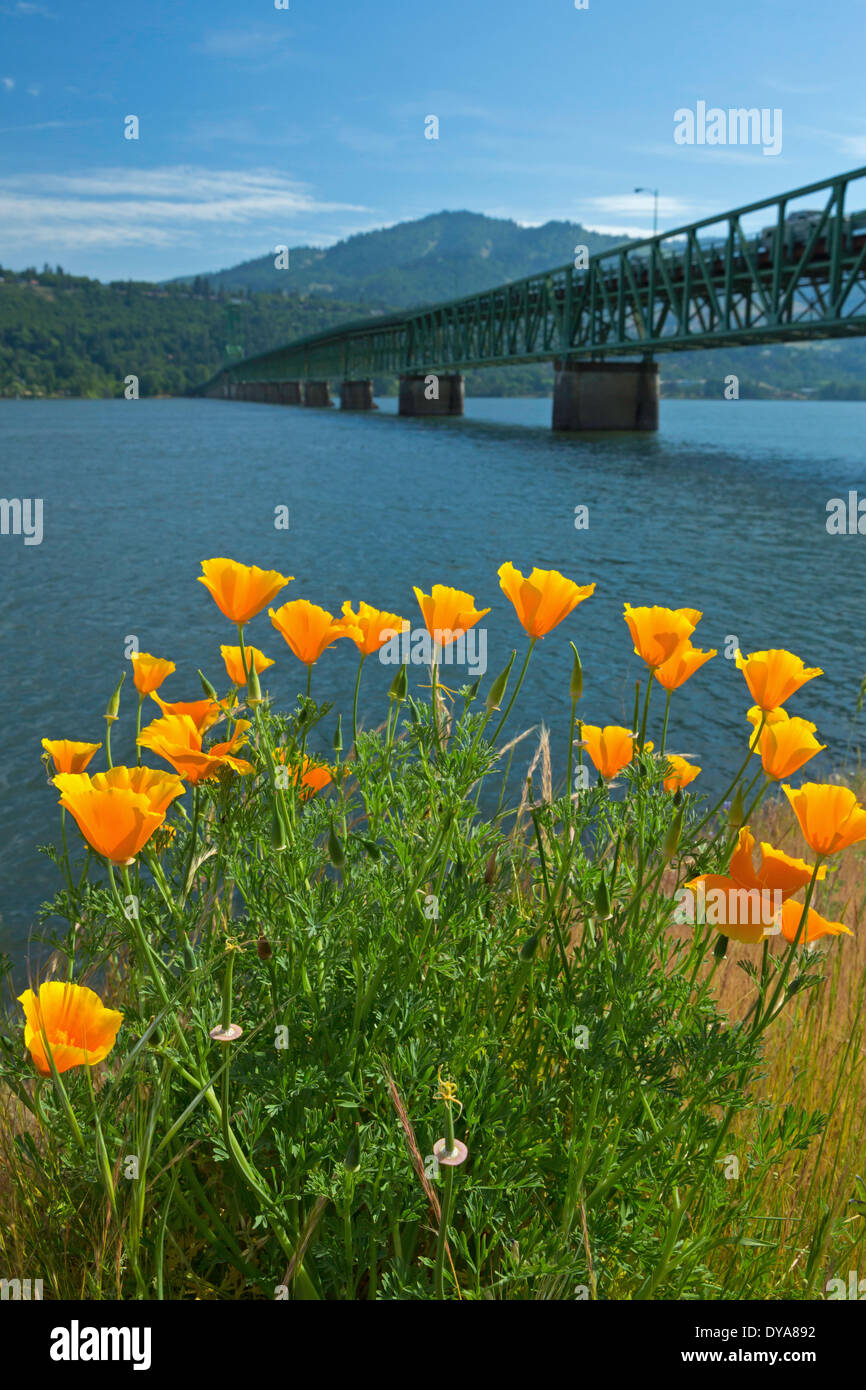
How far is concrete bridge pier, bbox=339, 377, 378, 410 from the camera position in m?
119

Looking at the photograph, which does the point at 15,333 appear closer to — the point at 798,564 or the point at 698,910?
the point at 798,564

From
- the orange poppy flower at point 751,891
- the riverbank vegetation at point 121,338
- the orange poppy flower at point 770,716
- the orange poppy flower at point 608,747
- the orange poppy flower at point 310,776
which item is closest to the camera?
the orange poppy flower at point 751,891

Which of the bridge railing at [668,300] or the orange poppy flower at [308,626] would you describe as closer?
the orange poppy flower at [308,626]

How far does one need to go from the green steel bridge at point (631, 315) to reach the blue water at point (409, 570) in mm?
9578

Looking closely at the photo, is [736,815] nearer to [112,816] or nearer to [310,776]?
[310,776]

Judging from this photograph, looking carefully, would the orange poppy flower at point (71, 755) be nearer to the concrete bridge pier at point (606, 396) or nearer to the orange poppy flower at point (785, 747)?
the orange poppy flower at point (785, 747)

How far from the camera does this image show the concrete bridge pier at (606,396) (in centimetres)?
6906

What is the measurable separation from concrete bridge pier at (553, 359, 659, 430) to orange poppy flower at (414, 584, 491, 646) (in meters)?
70.8

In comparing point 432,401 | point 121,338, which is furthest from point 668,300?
point 121,338

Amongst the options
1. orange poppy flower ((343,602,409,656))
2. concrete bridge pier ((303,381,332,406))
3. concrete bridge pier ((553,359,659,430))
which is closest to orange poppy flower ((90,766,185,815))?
orange poppy flower ((343,602,409,656))

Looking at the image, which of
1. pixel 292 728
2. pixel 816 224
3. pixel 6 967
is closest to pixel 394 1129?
pixel 6 967

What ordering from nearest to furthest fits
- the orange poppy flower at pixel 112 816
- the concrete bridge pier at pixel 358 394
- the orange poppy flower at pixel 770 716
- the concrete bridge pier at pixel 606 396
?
the orange poppy flower at pixel 112 816
the orange poppy flower at pixel 770 716
the concrete bridge pier at pixel 606 396
the concrete bridge pier at pixel 358 394

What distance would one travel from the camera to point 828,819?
1.89 meters

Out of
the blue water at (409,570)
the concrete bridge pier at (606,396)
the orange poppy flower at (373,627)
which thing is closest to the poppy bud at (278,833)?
the orange poppy flower at (373,627)
